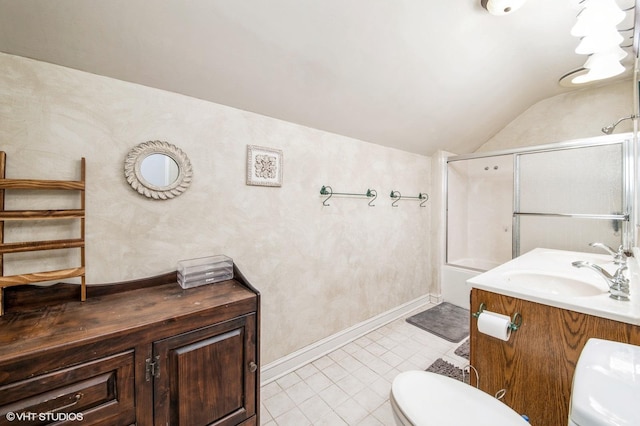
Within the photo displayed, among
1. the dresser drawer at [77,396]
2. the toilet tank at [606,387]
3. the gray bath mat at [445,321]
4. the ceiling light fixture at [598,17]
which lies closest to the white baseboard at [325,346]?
the gray bath mat at [445,321]

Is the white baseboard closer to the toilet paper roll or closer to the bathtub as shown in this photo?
the bathtub

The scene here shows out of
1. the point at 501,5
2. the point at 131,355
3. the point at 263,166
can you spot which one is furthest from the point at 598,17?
the point at 131,355

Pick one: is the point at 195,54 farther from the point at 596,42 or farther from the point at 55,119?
the point at 596,42

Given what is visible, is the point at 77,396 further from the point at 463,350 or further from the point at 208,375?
the point at 463,350

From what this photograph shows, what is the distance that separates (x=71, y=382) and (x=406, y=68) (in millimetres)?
2367

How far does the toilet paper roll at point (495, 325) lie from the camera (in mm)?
1151

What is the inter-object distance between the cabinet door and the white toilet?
679 millimetres

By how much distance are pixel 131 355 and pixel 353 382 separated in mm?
1450

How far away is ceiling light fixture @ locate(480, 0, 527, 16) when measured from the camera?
146cm

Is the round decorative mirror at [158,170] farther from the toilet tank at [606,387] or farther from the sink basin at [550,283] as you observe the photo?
the sink basin at [550,283]

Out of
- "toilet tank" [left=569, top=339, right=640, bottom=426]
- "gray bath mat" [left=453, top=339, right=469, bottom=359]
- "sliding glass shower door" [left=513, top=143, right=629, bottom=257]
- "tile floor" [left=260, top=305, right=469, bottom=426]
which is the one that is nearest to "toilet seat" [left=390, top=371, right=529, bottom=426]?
"toilet tank" [left=569, top=339, right=640, bottom=426]

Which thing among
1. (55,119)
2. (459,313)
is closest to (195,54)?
(55,119)

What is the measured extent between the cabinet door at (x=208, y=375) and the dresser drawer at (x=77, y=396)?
10 centimetres

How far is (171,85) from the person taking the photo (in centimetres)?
135
